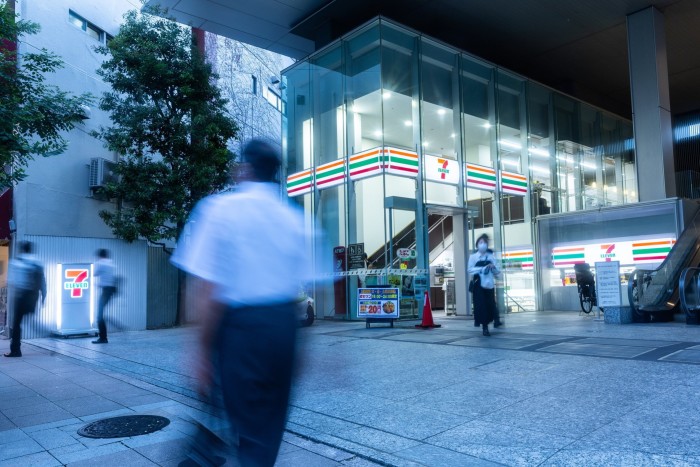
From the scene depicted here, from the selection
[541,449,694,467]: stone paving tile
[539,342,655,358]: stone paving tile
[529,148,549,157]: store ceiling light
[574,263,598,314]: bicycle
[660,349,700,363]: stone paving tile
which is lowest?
[541,449,694,467]: stone paving tile

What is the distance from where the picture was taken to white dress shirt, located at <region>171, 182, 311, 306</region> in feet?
7.26

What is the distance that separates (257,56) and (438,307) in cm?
1800

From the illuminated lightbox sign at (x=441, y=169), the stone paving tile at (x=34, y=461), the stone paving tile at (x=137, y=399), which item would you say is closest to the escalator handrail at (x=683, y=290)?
the illuminated lightbox sign at (x=441, y=169)

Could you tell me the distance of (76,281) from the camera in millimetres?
11945

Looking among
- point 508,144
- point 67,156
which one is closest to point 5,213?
point 67,156

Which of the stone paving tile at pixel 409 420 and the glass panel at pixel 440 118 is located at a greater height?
the glass panel at pixel 440 118

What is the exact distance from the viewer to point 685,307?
1041 centimetres

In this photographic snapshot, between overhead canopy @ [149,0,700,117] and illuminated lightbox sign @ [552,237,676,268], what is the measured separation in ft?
23.6

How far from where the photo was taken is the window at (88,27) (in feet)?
48.8

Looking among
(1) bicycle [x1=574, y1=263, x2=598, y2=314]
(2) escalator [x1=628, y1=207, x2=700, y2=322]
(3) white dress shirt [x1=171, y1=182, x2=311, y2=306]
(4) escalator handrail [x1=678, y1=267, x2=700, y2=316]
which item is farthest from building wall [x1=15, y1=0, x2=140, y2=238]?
(4) escalator handrail [x1=678, y1=267, x2=700, y2=316]

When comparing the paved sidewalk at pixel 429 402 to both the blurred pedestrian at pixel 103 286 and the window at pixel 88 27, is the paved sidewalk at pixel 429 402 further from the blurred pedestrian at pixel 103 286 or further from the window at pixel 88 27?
the window at pixel 88 27

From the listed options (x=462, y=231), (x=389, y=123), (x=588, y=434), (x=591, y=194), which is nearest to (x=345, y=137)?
(x=389, y=123)

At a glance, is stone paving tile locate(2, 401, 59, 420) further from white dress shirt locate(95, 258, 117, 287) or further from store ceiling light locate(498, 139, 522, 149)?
store ceiling light locate(498, 139, 522, 149)

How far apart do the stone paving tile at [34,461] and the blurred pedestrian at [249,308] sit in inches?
81.7
